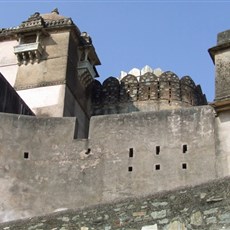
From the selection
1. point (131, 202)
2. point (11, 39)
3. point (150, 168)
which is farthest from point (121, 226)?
point (11, 39)

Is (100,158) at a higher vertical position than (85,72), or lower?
lower

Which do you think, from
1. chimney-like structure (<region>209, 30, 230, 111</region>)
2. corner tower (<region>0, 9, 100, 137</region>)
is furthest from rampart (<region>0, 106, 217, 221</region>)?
corner tower (<region>0, 9, 100, 137</region>)

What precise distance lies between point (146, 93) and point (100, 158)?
498 centimetres

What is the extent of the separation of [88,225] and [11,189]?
6241mm

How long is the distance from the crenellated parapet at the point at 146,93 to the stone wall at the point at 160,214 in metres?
10.6

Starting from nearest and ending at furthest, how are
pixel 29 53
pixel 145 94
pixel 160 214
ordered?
pixel 160 214 < pixel 29 53 < pixel 145 94

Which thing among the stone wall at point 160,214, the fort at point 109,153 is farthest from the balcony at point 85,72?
the stone wall at point 160,214

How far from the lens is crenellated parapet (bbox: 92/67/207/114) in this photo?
15029 mm

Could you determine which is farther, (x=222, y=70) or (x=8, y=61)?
(x=8, y=61)

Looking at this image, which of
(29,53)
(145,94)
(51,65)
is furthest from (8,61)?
(145,94)

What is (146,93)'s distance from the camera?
15.2 metres

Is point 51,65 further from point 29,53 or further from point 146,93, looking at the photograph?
point 146,93

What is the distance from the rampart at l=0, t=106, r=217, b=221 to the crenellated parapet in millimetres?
4220

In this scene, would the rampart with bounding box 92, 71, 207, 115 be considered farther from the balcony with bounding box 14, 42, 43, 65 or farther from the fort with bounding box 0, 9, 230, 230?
the fort with bounding box 0, 9, 230, 230
